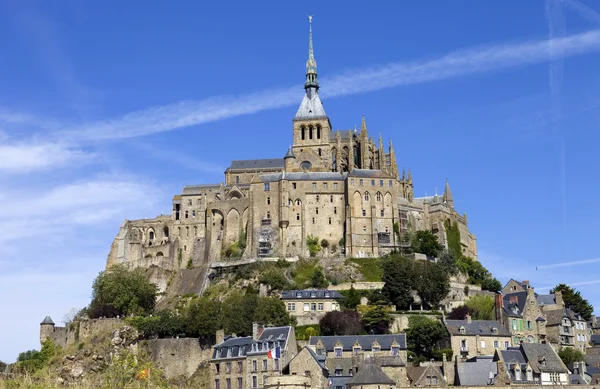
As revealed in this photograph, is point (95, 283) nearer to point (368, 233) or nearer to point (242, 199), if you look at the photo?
point (242, 199)

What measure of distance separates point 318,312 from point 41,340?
30139 mm

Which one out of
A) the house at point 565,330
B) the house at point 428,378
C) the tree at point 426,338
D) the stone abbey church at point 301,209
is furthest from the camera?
the stone abbey church at point 301,209

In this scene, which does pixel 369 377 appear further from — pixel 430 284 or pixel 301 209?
pixel 301 209

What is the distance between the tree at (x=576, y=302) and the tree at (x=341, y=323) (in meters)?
26.3

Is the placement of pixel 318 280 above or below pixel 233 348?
above

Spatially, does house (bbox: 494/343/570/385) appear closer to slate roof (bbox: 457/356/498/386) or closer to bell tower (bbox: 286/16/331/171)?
slate roof (bbox: 457/356/498/386)

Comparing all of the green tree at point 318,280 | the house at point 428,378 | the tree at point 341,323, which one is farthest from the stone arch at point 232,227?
the house at point 428,378

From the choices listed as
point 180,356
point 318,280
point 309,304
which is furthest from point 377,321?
point 180,356

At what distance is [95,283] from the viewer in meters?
95.8

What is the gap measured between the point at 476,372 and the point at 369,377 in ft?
32.1

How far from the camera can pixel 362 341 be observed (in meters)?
69.8

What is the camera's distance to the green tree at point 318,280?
88812 mm

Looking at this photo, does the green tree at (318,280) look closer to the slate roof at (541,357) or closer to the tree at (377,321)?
the tree at (377,321)

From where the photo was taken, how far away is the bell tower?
106688mm
